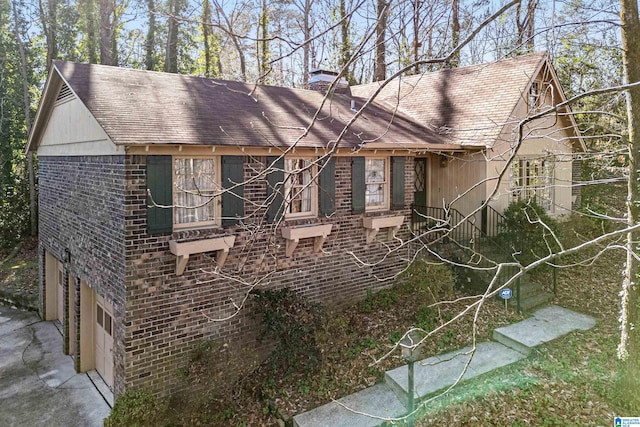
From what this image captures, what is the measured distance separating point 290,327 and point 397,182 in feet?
14.7

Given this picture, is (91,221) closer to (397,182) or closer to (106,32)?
(397,182)

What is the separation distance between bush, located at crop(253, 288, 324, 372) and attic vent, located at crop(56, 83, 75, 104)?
558 centimetres

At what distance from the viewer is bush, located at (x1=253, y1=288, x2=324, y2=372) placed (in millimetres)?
7625

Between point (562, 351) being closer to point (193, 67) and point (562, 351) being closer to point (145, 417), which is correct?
point (145, 417)

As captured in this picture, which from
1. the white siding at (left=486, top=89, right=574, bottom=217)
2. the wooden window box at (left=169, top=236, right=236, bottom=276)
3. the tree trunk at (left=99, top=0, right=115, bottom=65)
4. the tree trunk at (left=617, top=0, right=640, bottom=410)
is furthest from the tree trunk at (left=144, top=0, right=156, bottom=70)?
the tree trunk at (left=617, top=0, right=640, bottom=410)

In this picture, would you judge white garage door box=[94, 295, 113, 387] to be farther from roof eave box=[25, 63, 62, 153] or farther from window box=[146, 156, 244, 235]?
roof eave box=[25, 63, 62, 153]

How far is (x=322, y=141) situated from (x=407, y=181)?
3004 millimetres

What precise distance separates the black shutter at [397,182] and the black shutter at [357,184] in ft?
2.98

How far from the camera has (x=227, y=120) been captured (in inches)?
335

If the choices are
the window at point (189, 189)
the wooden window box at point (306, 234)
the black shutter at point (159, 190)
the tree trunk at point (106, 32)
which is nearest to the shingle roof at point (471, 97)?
the wooden window box at point (306, 234)

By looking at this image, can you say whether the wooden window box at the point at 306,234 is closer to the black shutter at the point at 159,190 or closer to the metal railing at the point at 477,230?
the black shutter at the point at 159,190

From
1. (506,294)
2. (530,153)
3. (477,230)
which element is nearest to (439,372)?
(506,294)

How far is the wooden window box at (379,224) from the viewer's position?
982cm

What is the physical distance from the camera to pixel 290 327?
765 cm
